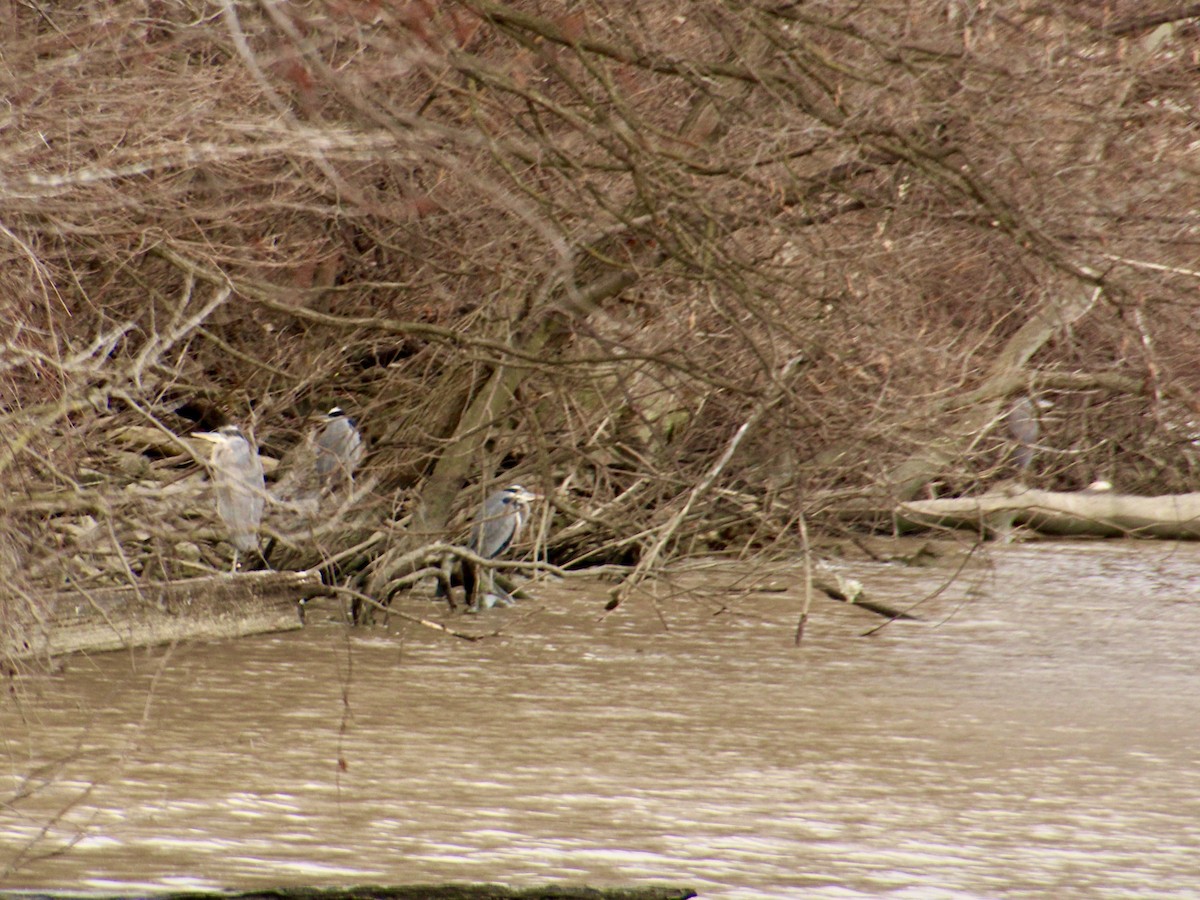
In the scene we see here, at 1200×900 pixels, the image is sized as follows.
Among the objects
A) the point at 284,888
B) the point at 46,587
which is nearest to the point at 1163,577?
the point at 46,587

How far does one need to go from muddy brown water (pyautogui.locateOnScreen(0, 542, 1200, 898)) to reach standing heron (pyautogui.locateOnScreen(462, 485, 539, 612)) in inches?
6.3

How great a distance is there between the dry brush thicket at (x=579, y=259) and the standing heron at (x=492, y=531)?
0.26 metres

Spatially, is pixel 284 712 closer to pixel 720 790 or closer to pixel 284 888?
pixel 720 790

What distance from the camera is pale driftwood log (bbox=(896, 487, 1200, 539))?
11969 millimetres

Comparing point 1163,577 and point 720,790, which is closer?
point 720,790

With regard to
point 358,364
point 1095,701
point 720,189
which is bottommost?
point 1095,701

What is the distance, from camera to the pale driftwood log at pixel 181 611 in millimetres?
7887

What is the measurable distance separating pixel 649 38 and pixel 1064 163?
2.79 meters

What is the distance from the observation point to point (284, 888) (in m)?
4.47

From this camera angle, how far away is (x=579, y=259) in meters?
8.58

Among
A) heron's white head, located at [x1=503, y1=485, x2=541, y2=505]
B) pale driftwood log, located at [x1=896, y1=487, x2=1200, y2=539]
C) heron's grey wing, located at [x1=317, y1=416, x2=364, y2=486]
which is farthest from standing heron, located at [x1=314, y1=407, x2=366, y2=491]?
pale driftwood log, located at [x1=896, y1=487, x2=1200, y2=539]

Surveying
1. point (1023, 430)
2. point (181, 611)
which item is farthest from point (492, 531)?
point (1023, 430)

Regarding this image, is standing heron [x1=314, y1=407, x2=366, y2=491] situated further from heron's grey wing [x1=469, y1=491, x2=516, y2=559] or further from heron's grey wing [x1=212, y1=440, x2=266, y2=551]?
heron's grey wing [x1=469, y1=491, x2=516, y2=559]

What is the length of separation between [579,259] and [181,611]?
A: 2.48 meters
